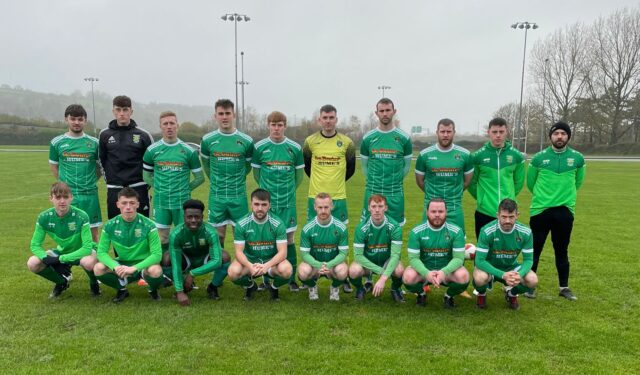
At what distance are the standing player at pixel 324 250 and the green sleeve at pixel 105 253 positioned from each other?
1885mm

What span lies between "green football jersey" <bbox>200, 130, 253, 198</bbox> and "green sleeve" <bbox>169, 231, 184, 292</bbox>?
782 millimetres

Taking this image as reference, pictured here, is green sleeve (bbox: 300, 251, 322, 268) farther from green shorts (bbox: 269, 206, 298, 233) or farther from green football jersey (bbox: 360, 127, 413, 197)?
green football jersey (bbox: 360, 127, 413, 197)

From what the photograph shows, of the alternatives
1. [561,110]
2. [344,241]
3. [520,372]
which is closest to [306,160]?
[344,241]

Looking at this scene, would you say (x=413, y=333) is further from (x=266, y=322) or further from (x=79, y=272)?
(x=79, y=272)

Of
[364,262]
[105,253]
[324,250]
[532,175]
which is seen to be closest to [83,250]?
[105,253]

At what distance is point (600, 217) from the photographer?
9984 mm

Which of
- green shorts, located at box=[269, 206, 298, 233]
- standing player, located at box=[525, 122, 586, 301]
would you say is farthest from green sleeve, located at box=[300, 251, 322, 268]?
standing player, located at box=[525, 122, 586, 301]

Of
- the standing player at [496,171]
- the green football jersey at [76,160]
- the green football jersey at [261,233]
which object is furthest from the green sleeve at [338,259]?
the green football jersey at [76,160]

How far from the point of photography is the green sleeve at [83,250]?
441 cm

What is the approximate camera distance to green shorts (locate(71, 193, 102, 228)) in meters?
5.17

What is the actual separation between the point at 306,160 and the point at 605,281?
3.97 m

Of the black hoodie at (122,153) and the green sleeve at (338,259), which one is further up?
the black hoodie at (122,153)

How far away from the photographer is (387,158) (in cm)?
502

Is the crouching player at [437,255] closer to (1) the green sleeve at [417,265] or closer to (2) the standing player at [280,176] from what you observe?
(1) the green sleeve at [417,265]
